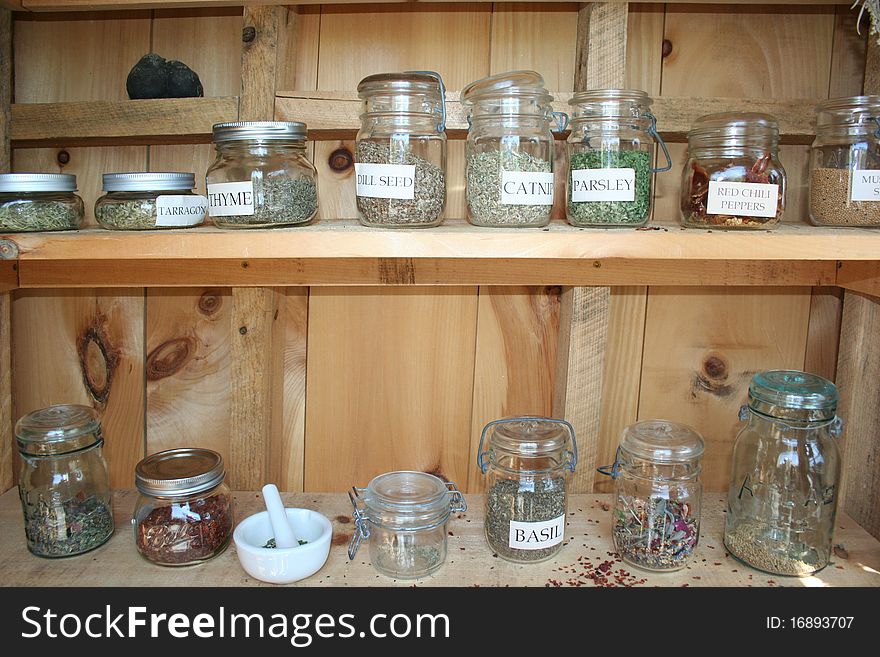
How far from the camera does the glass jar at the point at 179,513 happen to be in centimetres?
100

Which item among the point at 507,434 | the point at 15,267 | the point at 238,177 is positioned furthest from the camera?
the point at 15,267

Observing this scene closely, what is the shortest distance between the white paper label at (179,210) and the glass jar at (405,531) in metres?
0.44

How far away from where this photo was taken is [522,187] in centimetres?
94

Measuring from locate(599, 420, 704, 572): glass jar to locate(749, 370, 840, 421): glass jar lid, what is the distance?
102mm

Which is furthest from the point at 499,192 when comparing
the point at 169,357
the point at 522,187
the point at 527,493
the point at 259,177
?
the point at 169,357

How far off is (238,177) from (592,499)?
0.74 metres

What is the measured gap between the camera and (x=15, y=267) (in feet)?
3.86

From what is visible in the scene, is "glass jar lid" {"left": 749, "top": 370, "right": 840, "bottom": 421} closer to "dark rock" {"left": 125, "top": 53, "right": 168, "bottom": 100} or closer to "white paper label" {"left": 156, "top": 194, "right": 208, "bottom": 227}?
"white paper label" {"left": 156, "top": 194, "right": 208, "bottom": 227}

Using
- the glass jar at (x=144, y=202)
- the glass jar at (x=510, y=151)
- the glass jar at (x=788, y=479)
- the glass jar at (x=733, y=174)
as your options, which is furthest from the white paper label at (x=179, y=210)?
the glass jar at (x=788, y=479)

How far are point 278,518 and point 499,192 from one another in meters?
0.52

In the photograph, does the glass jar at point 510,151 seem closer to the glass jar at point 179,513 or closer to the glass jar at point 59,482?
the glass jar at point 179,513

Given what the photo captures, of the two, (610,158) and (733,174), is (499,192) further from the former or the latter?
(733,174)
